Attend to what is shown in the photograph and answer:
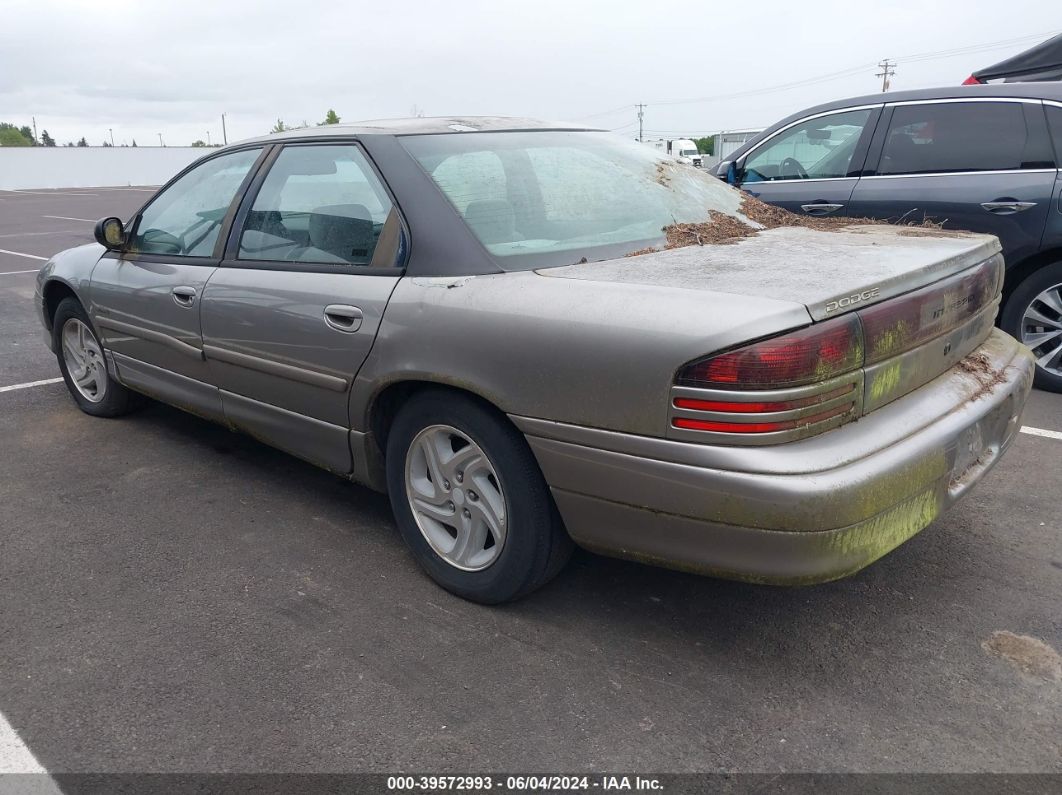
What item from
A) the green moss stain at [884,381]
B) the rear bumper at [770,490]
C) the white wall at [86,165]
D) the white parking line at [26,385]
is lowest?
the white parking line at [26,385]

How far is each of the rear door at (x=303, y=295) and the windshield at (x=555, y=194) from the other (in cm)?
→ 27

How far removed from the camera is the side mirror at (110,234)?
436 cm

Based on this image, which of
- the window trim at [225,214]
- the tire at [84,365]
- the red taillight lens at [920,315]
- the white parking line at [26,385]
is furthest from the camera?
the white parking line at [26,385]

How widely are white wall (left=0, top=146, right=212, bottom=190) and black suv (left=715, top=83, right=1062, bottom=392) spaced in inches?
1856

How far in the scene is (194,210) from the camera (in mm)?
4055

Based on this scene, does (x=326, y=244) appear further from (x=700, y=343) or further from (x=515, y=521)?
(x=700, y=343)

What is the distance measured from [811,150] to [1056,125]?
1.45m

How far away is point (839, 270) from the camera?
99.5 inches

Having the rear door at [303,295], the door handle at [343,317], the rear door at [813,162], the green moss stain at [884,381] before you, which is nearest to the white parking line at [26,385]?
the rear door at [303,295]

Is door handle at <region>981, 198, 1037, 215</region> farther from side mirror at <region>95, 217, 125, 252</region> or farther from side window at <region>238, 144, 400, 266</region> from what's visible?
side mirror at <region>95, 217, 125, 252</region>

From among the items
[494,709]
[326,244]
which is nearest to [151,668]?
[494,709]

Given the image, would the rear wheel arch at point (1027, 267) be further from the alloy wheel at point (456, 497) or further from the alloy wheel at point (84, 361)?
the alloy wheel at point (84, 361)

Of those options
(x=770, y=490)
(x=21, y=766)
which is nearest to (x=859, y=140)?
(x=770, y=490)

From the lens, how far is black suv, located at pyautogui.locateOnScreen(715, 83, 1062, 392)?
5.05 metres
